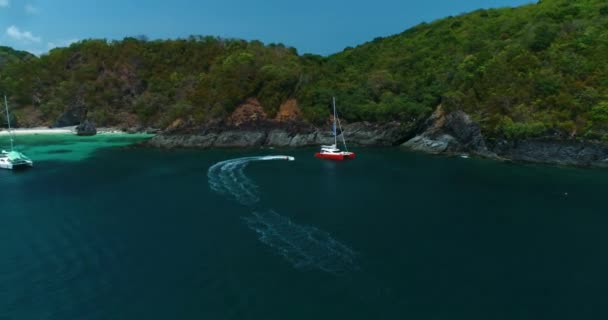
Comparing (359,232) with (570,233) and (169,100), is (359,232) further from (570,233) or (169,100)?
(169,100)

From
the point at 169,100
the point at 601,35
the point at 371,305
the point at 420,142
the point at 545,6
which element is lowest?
the point at 371,305

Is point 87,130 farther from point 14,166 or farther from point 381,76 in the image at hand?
point 381,76

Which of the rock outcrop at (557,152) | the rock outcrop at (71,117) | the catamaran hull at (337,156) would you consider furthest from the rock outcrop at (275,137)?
the rock outcrop at (71,117)

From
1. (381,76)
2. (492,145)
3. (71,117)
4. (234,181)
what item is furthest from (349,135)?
(71,117)

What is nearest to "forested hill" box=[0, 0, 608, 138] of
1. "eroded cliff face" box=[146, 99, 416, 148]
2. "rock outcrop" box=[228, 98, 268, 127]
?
"rock outcrop" box=[228, 98, 268, 127]

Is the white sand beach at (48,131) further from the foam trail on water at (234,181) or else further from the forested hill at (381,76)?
the foam trail on water at (234,181)

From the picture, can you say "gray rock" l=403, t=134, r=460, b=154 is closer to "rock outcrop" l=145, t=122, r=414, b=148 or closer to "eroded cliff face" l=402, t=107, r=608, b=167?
"eroded cliff face" l=402, t=107, r=608, b=167

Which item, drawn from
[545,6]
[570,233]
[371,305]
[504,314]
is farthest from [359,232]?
[545,6]
